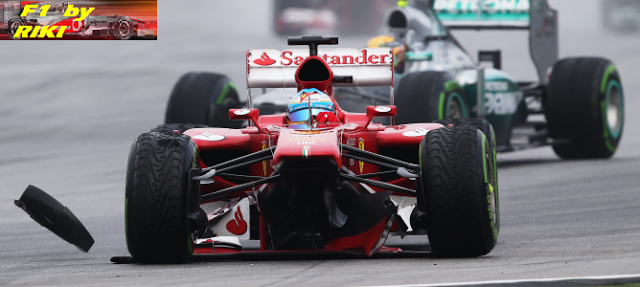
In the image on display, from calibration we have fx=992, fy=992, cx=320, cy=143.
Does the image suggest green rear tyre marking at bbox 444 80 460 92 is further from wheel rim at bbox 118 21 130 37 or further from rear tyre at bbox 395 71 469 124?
wheel rim at bbox 118 21 130 37

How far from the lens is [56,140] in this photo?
21.3 meters

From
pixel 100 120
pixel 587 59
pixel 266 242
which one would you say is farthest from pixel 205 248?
pixel 100 120

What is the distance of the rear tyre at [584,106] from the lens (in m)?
15.9

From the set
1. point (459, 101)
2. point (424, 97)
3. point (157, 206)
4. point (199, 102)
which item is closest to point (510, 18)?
point (459, 101)

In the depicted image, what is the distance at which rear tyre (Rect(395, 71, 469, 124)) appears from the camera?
13.2 meters

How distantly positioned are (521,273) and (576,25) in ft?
81.5

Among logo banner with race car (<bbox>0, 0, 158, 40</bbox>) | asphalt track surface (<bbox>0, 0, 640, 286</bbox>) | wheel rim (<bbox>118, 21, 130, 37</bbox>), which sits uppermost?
logo banner with race car (<bbox>0, 0, 158, 40</bbox>)

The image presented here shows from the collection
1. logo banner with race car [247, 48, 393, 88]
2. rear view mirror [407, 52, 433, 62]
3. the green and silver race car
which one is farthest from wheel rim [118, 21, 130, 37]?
logo banner with race car [247, 48, 393, 88]

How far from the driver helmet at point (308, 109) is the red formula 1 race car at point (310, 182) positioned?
0.04ft

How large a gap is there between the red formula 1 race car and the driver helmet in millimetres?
12

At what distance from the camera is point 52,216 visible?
8.48 meters

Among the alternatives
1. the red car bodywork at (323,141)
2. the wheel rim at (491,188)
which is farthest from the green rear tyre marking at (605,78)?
the wheel rim at (491,188)

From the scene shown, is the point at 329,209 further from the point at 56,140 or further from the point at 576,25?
the point at 576,25

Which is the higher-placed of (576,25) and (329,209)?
(576,25)
